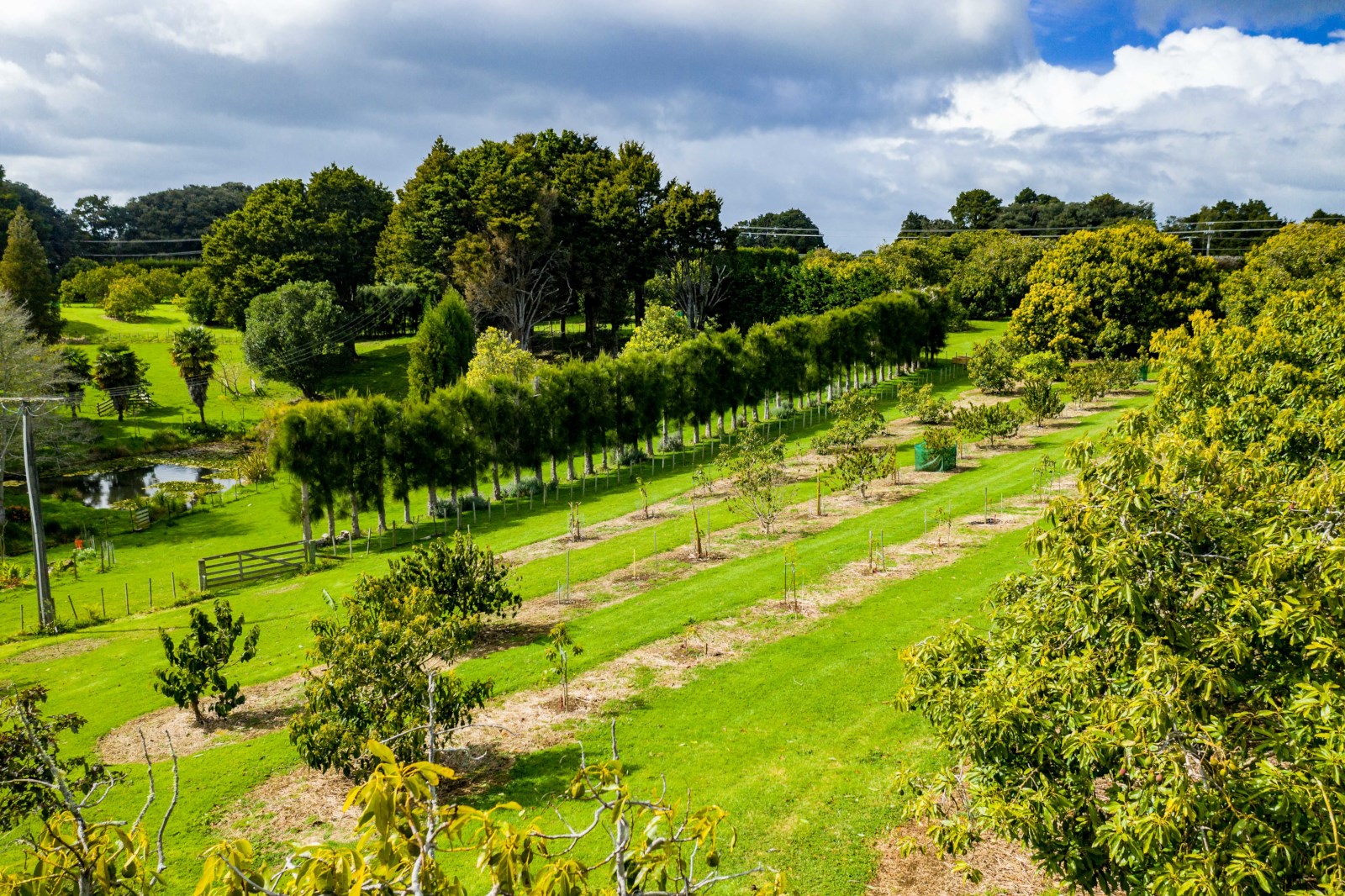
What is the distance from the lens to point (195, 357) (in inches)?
2640

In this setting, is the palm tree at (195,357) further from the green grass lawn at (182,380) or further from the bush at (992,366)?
the bush at (992,366)

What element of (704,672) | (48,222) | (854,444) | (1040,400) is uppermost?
(48,222)

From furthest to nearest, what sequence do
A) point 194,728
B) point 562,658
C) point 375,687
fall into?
point 194,728, point 562,658, point 375,687

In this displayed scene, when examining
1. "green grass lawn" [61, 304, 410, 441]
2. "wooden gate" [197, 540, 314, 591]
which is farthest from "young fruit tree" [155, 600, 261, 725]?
"green grass lawn" [61, 304, 410, 441]

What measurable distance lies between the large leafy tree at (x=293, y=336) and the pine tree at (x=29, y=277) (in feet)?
67.2

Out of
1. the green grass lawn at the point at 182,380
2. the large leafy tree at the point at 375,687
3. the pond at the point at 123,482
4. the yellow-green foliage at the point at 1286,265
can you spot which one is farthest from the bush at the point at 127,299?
the yellow-green foliage at the point at 1286,265

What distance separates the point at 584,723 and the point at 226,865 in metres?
14.2

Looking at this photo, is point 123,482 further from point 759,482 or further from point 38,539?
point 759,482

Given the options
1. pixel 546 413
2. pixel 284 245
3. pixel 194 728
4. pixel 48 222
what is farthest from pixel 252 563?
pixel 48 222

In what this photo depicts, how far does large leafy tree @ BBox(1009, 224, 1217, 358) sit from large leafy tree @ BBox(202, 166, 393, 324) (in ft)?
191

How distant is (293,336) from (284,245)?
17.3 metres

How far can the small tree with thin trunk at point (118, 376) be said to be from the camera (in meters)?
64.6

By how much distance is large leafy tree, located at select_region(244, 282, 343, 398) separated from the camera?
6669cm

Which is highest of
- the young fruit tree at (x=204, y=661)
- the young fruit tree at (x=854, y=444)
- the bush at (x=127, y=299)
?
the bush at (x=127, y=299)
